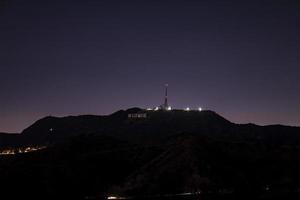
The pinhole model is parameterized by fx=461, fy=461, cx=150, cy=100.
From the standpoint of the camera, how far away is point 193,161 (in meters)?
125

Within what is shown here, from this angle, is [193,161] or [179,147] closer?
[193,161]

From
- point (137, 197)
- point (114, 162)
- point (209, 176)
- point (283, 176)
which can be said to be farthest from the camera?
point (114, 162)

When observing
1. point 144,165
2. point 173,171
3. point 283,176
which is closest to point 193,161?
point 173,171

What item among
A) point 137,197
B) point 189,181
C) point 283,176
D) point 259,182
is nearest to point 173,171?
point 189,181

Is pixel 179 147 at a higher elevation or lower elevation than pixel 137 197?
higher

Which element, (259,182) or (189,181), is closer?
(189,181)

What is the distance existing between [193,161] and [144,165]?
16.2 meters

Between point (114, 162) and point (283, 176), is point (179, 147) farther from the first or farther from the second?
point (283, 176)

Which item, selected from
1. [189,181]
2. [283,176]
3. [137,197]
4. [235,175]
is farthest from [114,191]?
[283,176]

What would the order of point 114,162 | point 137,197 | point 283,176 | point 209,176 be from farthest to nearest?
1. point 114,162
2. point 283,176
3. point 209,176
4. point 137,197

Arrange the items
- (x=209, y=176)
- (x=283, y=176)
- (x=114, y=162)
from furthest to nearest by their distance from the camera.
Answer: (x=114, y=162) < (x=283, y=176) < (x=209, y=176)

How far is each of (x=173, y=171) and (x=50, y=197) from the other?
Answer: 3313 centimetres

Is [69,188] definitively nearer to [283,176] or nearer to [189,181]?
[189,181]

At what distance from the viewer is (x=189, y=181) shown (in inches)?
4670
